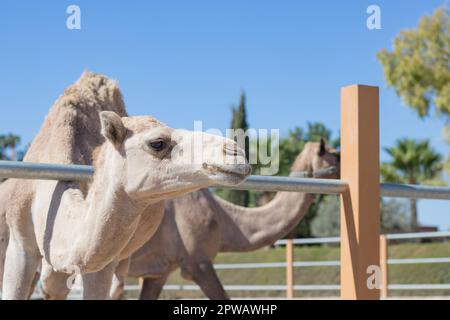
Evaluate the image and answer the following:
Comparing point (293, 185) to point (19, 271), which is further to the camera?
point (19, 271)

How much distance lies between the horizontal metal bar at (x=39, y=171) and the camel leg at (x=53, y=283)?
3.57ft

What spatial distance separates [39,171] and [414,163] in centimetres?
2818

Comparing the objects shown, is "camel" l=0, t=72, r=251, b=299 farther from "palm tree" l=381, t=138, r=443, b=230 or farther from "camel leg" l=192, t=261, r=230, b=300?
"palm tree" l=381, t=138, r=443, b=230

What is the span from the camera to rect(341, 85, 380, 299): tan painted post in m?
2.86

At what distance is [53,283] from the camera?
13.2ft

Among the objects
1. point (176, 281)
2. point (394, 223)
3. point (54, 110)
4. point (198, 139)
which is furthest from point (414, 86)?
point (198, 139)

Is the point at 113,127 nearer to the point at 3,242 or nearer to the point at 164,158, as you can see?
the point at 164,158

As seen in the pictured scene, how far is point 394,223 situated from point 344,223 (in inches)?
1139

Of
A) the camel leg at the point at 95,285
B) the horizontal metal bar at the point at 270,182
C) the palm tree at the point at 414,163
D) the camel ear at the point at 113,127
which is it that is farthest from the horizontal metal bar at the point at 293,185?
the palm tree at the point at 414,163

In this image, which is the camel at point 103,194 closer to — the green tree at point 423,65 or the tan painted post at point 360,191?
the tan painted post at point 360,191

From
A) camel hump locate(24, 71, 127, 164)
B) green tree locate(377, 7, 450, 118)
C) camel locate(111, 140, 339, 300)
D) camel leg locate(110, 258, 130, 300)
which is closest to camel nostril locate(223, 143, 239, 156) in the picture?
camel hump locate(24, 71, 127, 164)

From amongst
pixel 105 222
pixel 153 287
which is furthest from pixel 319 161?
pixel 105 222

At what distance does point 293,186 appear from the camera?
2.97 m

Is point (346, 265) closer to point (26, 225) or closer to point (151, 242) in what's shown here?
point (26, 225)
